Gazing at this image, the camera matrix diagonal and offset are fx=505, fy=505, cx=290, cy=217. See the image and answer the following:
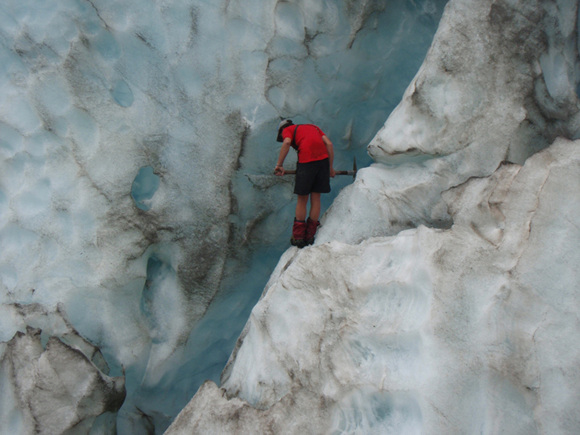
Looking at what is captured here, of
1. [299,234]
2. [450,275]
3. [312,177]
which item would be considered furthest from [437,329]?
[312,177]

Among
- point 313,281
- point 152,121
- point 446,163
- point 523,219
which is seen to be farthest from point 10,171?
point 523,219

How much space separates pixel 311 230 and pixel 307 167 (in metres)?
0.41

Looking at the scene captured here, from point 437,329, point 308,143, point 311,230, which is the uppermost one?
point 308,143

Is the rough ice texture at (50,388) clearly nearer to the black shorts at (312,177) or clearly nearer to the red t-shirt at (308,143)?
the black shorts at (312,177)

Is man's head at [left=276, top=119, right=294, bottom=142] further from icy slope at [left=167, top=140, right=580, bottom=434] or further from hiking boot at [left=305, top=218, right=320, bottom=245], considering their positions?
icy slope at [left=167, top=140, right=580, bottom=434]

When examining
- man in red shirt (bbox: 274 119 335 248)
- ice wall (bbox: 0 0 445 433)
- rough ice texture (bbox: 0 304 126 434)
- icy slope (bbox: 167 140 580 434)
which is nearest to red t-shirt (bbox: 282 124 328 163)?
man in red shirt (bbox: 274 119 335 248)

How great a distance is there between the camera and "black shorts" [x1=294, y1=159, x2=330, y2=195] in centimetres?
325

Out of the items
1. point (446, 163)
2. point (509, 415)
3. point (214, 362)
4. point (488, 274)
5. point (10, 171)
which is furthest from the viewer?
point (214, 362)

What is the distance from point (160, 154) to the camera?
331cm

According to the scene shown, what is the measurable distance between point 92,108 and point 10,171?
0.66 metres

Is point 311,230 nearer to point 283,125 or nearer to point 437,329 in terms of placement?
point 283,125

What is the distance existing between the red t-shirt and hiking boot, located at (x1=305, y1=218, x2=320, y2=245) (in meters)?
0.41

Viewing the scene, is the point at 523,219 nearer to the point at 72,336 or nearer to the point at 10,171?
the point at 72,336

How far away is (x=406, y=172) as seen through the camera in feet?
10.2
